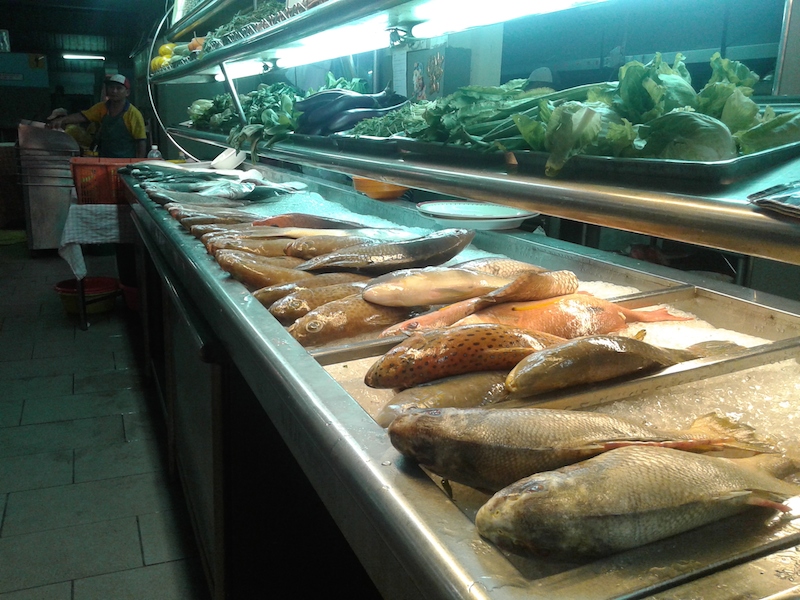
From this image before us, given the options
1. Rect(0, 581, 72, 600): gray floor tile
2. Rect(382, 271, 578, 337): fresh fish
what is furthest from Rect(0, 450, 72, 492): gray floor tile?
Rect(382, 271, 578, 337): fresh fish

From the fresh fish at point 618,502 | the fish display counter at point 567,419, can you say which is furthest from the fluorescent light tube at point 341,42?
the fresh fish at point 618,502

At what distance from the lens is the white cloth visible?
15.7ft

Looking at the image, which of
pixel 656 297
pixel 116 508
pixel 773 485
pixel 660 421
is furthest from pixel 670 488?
pixel 116 508

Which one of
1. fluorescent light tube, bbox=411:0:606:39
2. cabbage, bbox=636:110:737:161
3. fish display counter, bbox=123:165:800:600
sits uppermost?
fluorescent light tube, bbox=411:0:606:39

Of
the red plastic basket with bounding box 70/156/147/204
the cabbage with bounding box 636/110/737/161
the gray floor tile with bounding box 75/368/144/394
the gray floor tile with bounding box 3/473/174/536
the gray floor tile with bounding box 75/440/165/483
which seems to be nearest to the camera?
the cabbage with bounding box 636/110/737/161

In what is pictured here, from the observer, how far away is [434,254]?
183 cm

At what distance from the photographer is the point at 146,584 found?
7.79 ft

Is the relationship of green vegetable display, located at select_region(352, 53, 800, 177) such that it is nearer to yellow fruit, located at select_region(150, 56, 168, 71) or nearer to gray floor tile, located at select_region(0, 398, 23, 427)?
gray floor tile, located at select_region(0, 398, 23, 427)

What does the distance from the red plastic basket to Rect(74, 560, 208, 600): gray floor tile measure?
→ 3373 mm

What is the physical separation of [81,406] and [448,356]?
338 centimetres

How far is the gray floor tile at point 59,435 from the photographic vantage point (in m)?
3.29

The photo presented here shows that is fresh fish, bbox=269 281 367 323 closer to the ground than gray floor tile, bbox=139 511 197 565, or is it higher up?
higher up

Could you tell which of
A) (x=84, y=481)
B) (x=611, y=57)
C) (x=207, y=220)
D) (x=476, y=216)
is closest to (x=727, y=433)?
(x=476, y=216)

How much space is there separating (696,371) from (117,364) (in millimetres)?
4189
